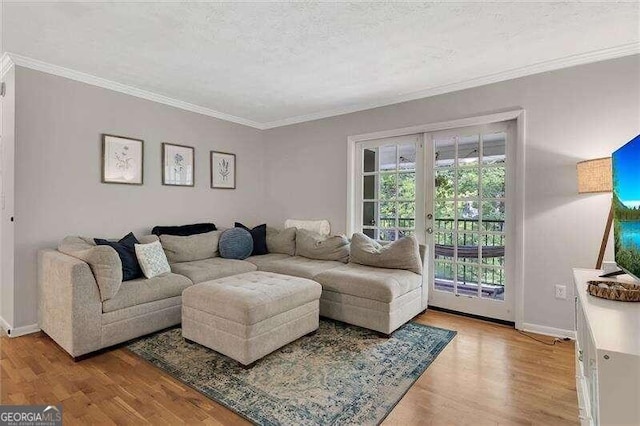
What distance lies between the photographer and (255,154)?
494cm

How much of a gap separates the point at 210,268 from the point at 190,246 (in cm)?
45

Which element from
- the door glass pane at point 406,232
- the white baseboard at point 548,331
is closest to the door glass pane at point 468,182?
the door glass pane at point 406,232

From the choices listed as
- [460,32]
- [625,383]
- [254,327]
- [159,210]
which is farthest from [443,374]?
[159,210]

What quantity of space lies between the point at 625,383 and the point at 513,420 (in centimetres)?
108

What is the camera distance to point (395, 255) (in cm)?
321

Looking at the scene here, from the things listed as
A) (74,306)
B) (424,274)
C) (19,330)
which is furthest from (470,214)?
(19,330)

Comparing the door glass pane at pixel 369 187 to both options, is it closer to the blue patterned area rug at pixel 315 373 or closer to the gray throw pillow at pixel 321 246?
the gray throw pillow at pixel 321 246

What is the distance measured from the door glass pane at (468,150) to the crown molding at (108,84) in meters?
2.99

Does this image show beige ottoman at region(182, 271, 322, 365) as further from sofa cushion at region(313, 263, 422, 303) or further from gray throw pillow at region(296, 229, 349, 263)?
gray throw pillow at region(296, 229, 349, 263)

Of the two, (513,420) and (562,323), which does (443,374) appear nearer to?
(513,420)

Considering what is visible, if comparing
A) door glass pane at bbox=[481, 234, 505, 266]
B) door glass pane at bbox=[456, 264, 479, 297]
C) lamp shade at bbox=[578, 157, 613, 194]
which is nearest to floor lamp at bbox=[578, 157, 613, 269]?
lamp shade at bbox=[578, 157, 613, 194]

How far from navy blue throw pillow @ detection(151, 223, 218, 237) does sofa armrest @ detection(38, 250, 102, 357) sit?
111cm

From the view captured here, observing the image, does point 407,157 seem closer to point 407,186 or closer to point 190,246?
point 407,186

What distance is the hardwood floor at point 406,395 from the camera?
173 centimetres
